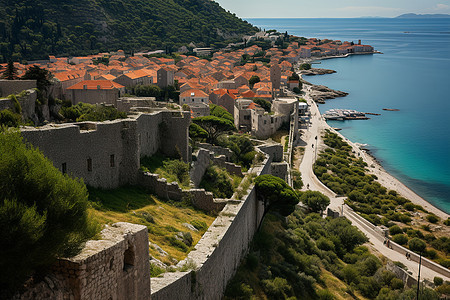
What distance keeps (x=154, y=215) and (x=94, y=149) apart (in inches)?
102

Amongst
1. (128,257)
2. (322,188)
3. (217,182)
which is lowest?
(322,188)

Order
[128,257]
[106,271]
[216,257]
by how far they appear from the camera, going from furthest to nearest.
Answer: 1. [216,257]
2. [128,257]
3. [106,271]

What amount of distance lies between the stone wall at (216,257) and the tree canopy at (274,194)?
4.07ft

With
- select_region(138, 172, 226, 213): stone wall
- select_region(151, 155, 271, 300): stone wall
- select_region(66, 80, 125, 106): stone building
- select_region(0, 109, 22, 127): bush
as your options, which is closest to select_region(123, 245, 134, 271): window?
select_region(151, 155, 271, 300): stone wall

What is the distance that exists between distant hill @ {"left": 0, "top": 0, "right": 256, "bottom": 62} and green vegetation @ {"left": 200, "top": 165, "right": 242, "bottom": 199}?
67.8 metres

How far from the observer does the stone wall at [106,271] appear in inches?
251

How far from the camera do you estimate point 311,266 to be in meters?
22.3

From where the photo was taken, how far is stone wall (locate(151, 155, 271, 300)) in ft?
33.7

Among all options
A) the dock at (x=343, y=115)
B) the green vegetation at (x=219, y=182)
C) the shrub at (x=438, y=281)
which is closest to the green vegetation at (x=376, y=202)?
the shrub at (x=438, y=281)

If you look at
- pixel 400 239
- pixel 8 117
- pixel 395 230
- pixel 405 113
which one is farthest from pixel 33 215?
pixel 405 113

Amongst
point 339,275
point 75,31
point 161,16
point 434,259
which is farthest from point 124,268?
point 161,16

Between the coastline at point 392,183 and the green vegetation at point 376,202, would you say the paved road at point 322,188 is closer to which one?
the green vegetation at point 376,202

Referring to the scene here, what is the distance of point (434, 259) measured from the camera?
1243 inches

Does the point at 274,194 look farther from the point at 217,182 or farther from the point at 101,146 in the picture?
the point at 101,146
